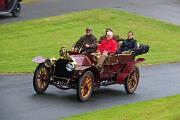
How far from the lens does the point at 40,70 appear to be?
14.8 metres

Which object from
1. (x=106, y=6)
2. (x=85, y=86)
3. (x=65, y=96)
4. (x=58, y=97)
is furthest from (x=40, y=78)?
(x=106, y=6)

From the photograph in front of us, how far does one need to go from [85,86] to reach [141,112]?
64.6 inches

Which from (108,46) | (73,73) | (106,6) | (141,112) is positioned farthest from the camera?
(106,6)

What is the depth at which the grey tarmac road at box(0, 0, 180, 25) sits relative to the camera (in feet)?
105

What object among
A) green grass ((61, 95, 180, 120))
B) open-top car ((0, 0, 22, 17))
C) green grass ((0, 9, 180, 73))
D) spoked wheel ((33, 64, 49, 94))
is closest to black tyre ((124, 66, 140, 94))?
green grass ((61, 95, 180, 120))

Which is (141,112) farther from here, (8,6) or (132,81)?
(8,6)

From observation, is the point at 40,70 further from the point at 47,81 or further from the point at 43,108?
the point at 43,108

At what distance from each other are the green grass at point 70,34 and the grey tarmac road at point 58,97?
2896 mm

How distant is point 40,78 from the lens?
14.8m

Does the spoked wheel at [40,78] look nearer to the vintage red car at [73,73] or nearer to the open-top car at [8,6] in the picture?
the vintage red car at [73,73]

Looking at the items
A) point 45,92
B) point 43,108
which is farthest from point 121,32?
point 43,108

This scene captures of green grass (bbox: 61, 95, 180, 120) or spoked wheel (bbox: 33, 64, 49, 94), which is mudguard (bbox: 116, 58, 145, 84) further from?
spoked wheel (bbox: 33, 64, 49, 94)

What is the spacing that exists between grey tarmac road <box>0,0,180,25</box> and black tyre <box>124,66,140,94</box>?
46.6 feet

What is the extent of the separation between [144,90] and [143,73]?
3.26 metres
